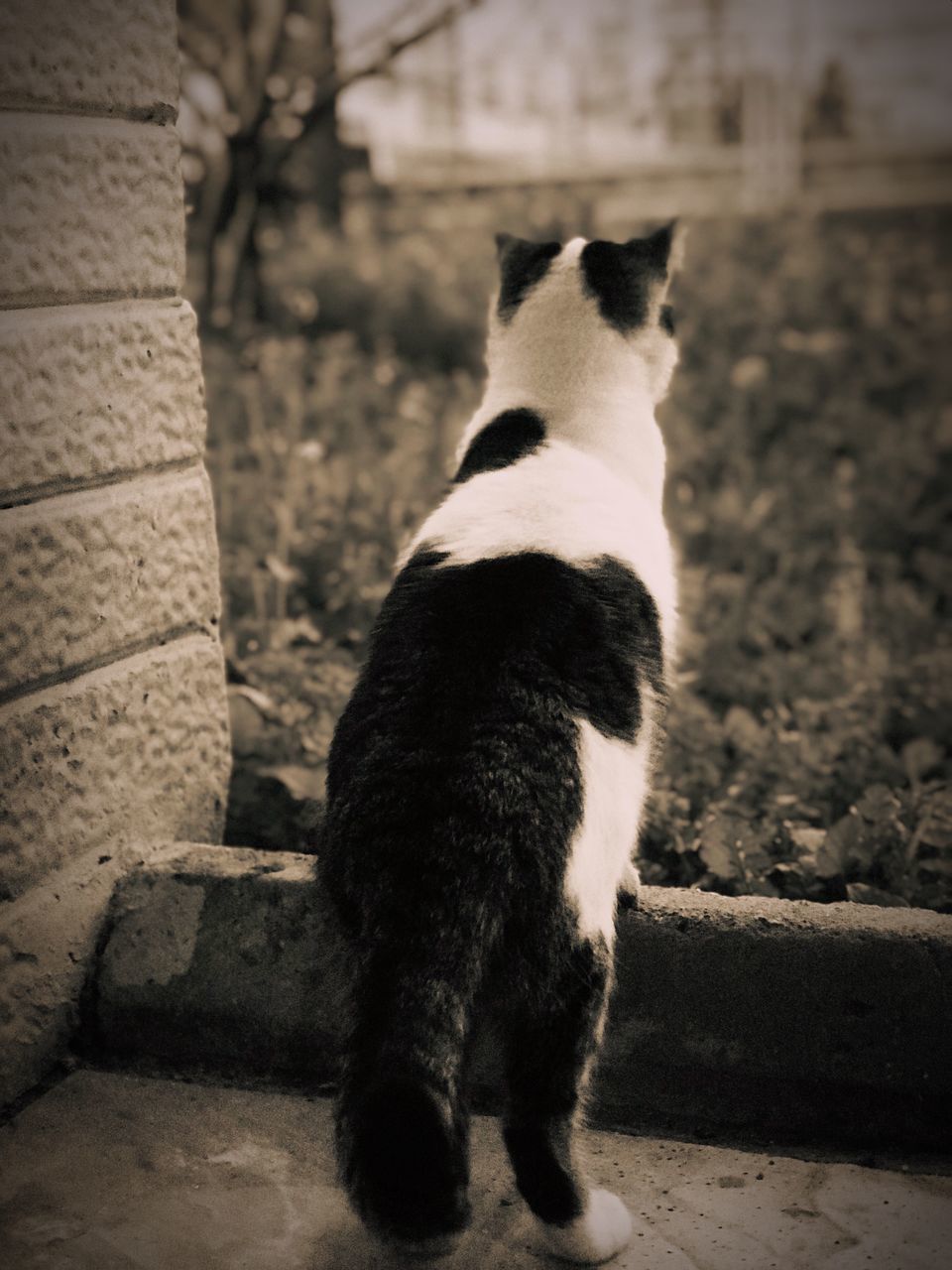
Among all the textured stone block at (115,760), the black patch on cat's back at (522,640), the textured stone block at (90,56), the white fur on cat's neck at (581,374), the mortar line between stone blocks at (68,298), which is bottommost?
the textured stone block at (115,760)

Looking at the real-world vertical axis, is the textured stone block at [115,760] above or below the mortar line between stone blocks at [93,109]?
below

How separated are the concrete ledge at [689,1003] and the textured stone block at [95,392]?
845 mm

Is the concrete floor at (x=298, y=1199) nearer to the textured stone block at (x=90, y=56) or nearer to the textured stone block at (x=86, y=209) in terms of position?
the textured stone block at (x=86, y=209)

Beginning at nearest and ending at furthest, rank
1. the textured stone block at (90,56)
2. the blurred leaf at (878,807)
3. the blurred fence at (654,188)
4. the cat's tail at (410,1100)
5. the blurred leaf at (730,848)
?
the cat's tail at (410,1100) < the textured stone block at (90,56) < the blurred leaf at (730,848) < the blurred leaf at (878,807) < the blurred fence at (654,188)

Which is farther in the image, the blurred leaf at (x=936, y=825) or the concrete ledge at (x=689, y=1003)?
the blurred leaf at (x=936, y=825)

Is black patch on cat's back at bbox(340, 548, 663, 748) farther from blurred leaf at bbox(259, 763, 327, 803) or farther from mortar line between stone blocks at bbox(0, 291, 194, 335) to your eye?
blurred leaf at bbox(259, 763, 327, 803)

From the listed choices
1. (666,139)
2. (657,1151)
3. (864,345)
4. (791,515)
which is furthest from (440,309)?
(666,139)

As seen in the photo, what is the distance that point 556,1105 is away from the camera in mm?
1932

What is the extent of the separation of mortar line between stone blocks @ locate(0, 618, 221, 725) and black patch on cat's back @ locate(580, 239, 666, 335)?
110 cm

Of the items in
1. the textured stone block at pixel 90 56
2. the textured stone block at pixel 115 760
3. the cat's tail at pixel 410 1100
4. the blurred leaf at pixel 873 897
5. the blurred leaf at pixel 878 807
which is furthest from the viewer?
the blurred leaf at pixel 878 807

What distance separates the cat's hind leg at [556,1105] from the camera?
1921 mm

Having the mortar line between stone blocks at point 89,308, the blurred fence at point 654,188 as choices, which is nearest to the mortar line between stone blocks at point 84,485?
the mortar line between stone blocks at point 89,308

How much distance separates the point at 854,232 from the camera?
11125mm

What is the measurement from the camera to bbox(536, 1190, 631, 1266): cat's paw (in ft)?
6.38
